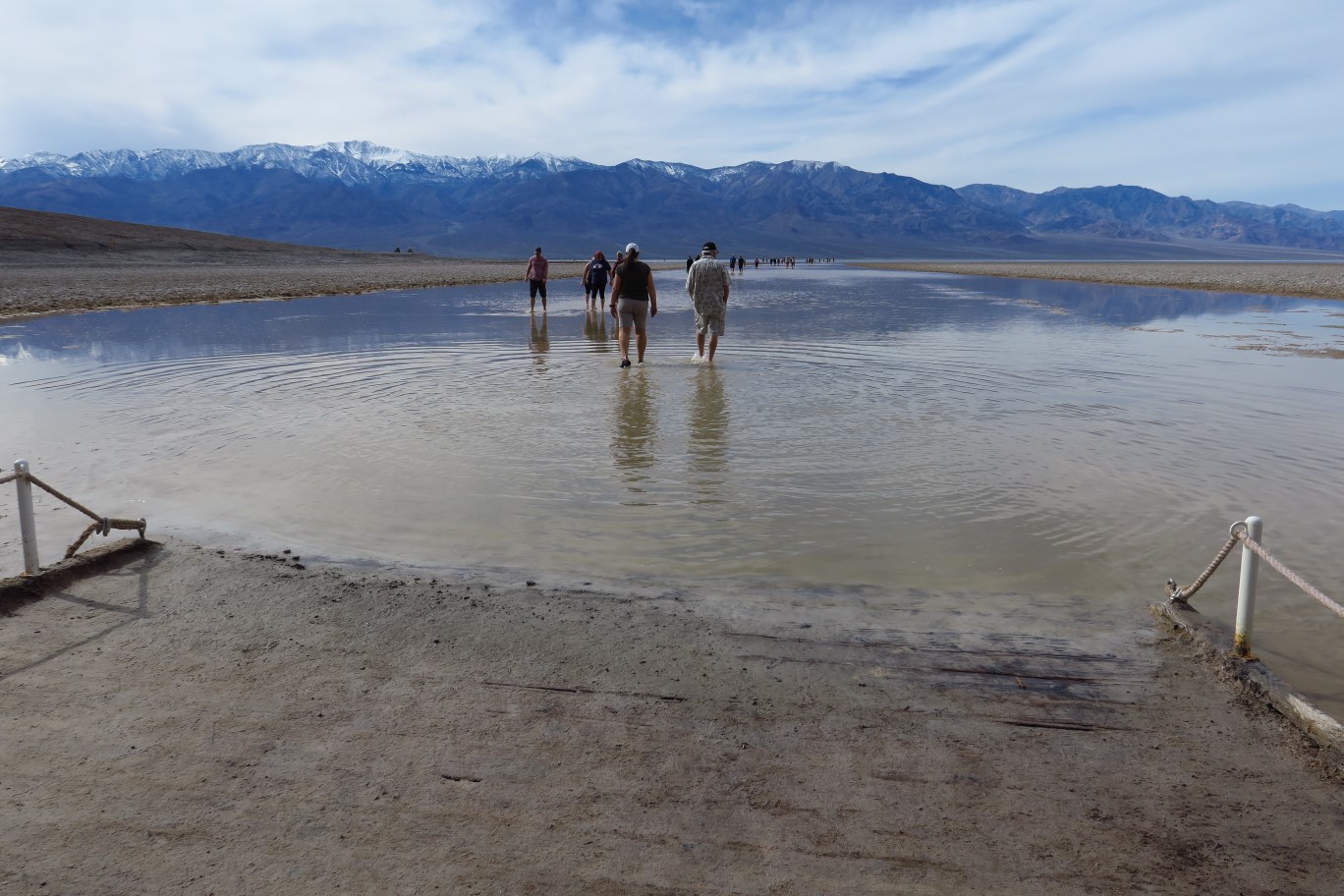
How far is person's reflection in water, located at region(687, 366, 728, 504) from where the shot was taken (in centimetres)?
676

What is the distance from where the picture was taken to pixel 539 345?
16.7 metres

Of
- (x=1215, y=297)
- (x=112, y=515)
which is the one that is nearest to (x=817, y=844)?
(x=112, y=515)

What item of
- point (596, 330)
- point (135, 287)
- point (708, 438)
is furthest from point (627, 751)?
point (135, 287)

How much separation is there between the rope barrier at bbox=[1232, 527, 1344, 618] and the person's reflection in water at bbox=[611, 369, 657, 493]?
156 inches

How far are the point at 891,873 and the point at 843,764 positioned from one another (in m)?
0.55

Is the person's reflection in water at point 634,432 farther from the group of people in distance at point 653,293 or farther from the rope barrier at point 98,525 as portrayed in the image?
the rope barrier at point 98,525

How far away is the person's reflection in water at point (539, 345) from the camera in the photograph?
45.8 feet

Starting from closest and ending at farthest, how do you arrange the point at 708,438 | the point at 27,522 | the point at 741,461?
1. the point at 27,522
2. the point at 741,461
3. the point at 708,438

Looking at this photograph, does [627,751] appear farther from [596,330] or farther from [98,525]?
[596,330]

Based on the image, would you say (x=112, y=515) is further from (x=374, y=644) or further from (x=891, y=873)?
(x=891, y=873)

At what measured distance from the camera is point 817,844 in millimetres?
2711

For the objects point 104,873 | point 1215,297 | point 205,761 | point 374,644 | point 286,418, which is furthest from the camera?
point 1215,297

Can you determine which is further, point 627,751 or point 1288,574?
point 1288,574

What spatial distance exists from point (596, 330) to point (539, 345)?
373 cm
